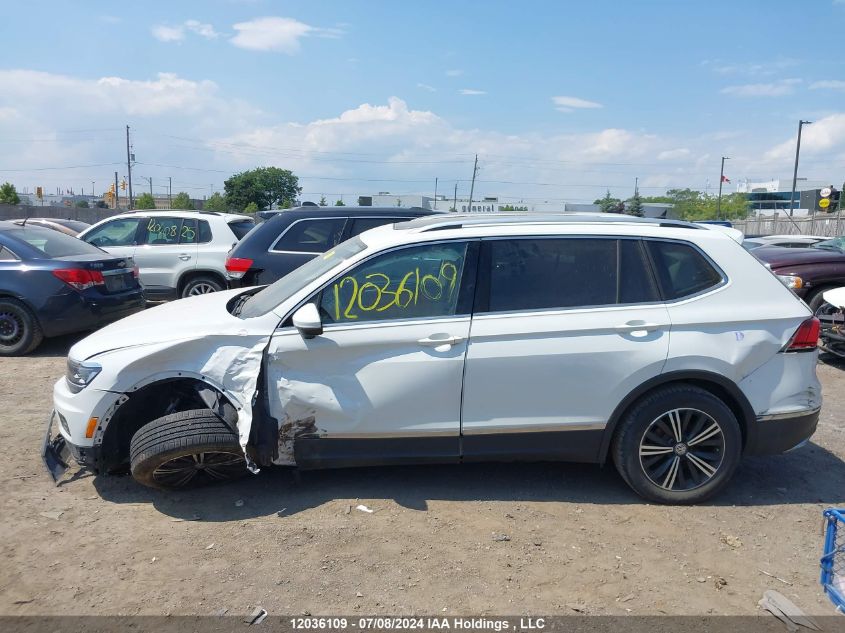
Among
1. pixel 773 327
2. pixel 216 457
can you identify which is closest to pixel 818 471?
pixel 773 327

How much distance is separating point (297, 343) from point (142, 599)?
1.55m

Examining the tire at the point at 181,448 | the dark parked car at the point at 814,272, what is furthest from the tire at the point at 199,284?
the dark parked car at the point at 814,272

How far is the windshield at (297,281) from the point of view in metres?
4.34

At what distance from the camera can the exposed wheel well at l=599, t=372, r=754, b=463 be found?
4148 millimetres

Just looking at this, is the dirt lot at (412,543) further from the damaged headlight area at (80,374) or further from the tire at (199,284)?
the tire at (199,284)

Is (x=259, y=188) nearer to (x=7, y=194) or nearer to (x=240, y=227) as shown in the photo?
(x=7, y=194)

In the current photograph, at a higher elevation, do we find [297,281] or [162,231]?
[162,231]

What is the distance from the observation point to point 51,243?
337 inches

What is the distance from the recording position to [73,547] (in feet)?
12.5

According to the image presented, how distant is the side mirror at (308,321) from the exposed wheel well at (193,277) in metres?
7.32

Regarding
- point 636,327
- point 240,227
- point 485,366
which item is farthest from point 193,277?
point 636,327

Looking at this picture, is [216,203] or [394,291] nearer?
[394,291]

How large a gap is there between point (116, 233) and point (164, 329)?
7.84 meters

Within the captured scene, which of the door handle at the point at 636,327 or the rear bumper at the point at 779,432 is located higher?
the door handle at the point at 636,327
